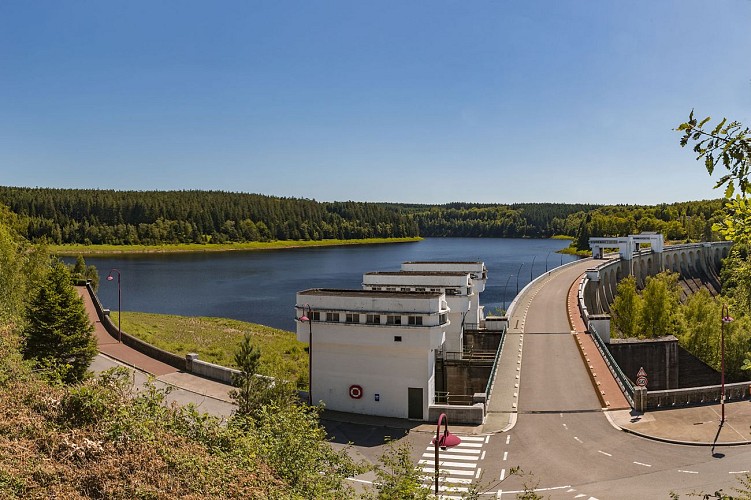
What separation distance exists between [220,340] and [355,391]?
26410mm

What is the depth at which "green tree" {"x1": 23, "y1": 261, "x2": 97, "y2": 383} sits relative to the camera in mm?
31734

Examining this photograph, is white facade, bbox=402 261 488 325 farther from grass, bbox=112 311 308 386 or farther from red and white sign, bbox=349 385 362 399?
red and white sign, bbox=349 385 362 399

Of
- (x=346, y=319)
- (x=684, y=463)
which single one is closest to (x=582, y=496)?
(x=684, y=463)

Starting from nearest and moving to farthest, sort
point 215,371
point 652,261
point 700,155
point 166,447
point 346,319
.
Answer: point 700,155
point 166,447
point 346,319
point 215,371
point 652,261

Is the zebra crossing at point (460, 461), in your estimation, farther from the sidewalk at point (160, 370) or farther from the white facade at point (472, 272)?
the white facade at point (472, 272)

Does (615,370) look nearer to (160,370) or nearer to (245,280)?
(160,370)

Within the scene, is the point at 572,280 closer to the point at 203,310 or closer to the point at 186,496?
the point at 203,310

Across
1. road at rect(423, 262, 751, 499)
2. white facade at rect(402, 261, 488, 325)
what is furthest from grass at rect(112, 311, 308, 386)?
road at rect(423, 262, 751, 499)

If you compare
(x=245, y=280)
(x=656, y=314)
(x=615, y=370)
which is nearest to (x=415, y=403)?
(x=615, y=370)

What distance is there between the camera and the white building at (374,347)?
29891mm

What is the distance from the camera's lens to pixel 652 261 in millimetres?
113312

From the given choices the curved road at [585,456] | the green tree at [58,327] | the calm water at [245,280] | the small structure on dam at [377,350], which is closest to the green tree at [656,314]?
the calm water at [245,280]

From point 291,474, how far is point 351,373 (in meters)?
18.4

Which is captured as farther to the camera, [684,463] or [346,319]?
[346,319]
